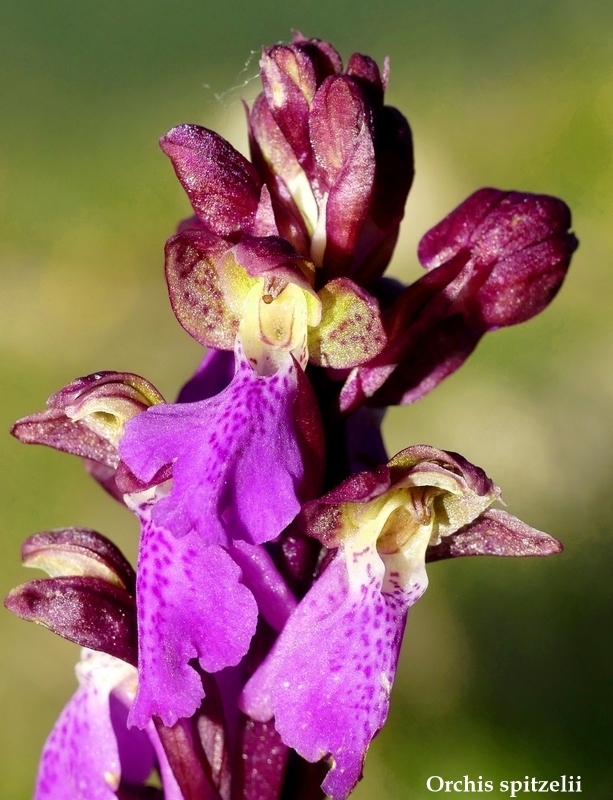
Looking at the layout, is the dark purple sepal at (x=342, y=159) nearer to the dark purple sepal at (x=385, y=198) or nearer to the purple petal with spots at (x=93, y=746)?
the dark purple sepal at (x=385, y=198)

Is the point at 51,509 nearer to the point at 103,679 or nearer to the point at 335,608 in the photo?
the point at 103,679

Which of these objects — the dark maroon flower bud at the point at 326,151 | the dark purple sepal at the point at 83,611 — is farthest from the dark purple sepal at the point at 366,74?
the dark purple sepal at the point at 83,611

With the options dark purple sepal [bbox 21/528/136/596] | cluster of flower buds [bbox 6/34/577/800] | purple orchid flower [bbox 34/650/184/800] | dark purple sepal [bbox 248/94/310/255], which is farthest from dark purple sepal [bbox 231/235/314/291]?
purple orchid flower [bbox 34/650/184/800]

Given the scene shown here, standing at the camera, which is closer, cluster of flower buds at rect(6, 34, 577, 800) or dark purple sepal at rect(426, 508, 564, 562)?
cluster of flower buds at rect(6, 34, 577, 800)

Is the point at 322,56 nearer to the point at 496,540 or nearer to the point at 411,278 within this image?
the point at 496,540

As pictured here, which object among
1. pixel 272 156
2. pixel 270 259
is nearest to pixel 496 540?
pixel 270 259

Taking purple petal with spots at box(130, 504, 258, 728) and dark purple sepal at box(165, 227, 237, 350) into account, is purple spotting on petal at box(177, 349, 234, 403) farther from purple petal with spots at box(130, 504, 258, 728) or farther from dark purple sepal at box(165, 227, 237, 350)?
purple petal with spots at box(130, 504, 258, 728)

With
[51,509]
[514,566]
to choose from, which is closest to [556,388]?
[514,566]
